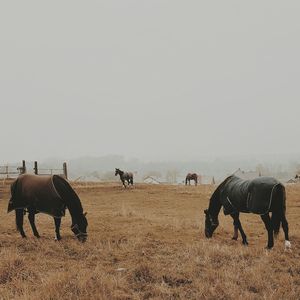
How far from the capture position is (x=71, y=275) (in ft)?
23.2

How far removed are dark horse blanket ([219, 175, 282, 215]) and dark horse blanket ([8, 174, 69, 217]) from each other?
5.01 metres

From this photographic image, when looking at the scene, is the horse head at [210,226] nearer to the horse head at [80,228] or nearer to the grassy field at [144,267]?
the grassy field at [144,267]

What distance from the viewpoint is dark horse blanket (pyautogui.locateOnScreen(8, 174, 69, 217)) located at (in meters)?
11.1

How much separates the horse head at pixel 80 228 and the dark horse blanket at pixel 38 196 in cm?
49

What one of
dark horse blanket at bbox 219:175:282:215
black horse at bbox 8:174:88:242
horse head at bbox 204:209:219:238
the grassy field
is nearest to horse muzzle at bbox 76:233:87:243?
black horse at bbox 8:174:88:242

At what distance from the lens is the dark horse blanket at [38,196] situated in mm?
11055

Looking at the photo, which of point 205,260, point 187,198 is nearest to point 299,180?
point 187,198

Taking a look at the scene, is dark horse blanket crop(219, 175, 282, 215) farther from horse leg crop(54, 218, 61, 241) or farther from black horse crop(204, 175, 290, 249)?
horse leg crop(54, 218, 61, 241)

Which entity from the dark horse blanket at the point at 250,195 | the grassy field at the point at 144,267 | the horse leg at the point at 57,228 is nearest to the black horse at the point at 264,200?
the dark horse blanket at the point at 250,195

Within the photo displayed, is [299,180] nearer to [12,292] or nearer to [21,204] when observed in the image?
[21,204]

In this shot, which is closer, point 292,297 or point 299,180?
point 292,297

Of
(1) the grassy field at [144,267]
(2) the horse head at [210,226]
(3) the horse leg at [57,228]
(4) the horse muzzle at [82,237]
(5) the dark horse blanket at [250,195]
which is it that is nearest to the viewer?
(1) the grassy field at [144,267]

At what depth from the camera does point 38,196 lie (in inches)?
443

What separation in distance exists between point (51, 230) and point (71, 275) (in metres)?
6.78
